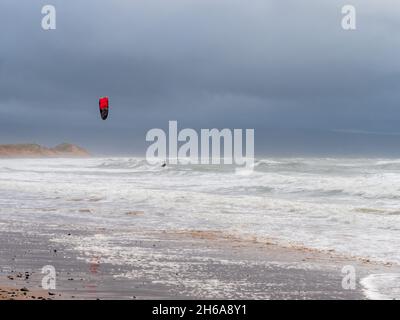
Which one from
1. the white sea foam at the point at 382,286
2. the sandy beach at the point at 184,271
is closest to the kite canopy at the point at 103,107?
the sandy beach at the point at 184,271

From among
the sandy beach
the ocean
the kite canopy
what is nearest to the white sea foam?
the sandy beach

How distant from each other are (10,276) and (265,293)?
3349 millimetres

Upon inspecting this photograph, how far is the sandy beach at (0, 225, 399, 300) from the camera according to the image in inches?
285

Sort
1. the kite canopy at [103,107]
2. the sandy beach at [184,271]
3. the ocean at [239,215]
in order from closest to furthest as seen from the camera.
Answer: the sandy beach at [184,271] < the ocean at [239,215] < the kite canopy at [103,107]

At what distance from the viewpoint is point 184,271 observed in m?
8.72

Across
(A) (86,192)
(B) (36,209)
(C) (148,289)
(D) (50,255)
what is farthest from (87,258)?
(A) (86,192)

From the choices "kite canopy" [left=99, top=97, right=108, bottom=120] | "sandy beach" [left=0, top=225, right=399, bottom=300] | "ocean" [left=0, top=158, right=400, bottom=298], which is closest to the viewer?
"sandy beach" [left=0, top=225, right=399, bottom=300]

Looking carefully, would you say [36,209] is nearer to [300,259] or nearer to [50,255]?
[50,255]

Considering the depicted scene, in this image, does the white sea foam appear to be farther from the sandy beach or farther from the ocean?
the ocean

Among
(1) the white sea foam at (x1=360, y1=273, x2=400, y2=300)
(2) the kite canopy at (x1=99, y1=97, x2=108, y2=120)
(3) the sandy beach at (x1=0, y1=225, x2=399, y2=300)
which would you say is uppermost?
(2) the kite canopy at (x1=99, y1=97, x2=108, y2=120)

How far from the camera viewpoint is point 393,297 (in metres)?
7.21

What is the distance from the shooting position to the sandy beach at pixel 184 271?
7242mm

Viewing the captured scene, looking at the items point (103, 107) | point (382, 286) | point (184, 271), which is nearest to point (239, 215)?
point (103, 107)

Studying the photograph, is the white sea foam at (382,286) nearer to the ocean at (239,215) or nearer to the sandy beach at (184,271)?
the sandy beach at (184,271)
